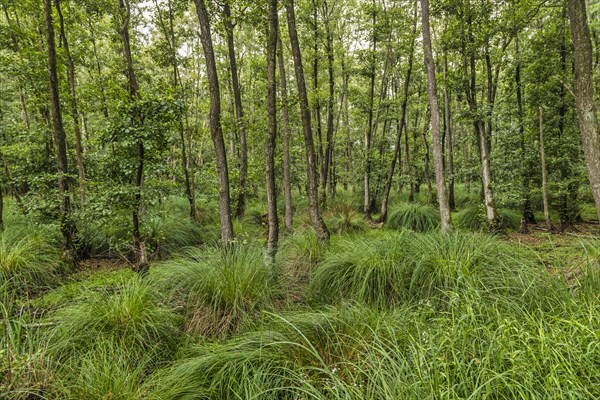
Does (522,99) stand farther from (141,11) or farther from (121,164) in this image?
(141,11)

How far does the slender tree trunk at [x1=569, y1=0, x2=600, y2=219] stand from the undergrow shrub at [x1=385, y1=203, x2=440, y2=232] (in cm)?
530

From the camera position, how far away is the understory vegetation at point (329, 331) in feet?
5.90

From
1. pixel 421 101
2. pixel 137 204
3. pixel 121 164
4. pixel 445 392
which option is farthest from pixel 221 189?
pixel 421 101

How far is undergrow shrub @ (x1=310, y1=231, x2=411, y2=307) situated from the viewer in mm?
3758

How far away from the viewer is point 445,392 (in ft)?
5.05

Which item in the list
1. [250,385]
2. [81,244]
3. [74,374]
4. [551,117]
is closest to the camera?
[250,385]

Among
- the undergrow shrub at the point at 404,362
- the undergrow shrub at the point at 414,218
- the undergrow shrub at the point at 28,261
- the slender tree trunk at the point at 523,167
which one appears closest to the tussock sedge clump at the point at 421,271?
the undergrow shrub at the point at 404,362

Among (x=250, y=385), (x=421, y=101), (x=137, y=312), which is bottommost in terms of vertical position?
(x=250, y=385)

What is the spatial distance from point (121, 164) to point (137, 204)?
2.81 ft

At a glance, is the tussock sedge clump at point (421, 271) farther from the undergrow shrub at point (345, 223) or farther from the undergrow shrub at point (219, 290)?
the undergrow shrub at point (345, 223)

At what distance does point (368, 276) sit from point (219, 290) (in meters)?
1.93

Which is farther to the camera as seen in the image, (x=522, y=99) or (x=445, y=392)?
(x=522, y=99)

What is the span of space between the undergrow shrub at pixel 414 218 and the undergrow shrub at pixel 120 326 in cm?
815

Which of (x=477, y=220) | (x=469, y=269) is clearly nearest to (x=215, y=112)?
(x=469, y=269)
